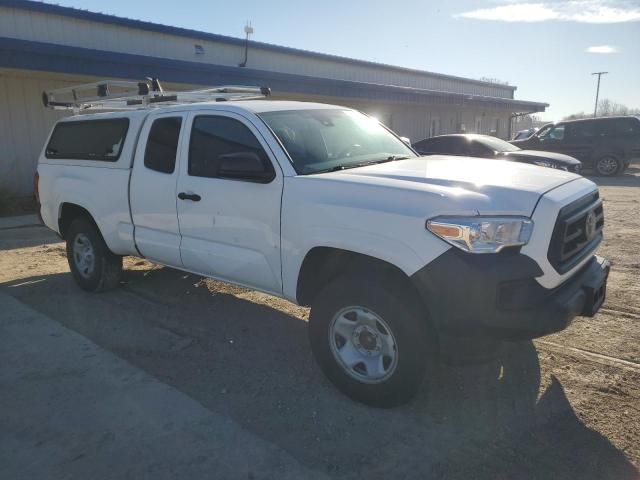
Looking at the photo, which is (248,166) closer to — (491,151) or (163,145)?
(163,145)

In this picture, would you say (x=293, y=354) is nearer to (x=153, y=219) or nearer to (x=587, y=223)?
(x=153, y=219)

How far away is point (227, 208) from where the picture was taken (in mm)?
4109

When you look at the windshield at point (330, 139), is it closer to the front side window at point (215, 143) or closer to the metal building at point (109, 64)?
the front side window at point (215, 143)

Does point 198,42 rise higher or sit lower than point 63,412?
higher

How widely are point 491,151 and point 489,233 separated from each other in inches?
391

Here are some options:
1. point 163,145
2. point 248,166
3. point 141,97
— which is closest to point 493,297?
point 248,166

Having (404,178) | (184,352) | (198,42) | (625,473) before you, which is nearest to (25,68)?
(198,42)

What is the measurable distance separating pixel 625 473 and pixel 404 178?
2.06 metres

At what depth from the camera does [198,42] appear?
643 inches

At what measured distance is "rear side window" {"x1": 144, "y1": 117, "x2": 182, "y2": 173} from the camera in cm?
466

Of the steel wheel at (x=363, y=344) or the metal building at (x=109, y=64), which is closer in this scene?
the steel wheel at (x=363, y=344)

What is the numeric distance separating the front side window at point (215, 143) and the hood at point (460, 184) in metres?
0.74

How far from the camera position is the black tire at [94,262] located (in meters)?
5.69

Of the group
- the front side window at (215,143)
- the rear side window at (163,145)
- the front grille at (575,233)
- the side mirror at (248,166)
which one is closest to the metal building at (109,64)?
the rear side window at (163,145)
